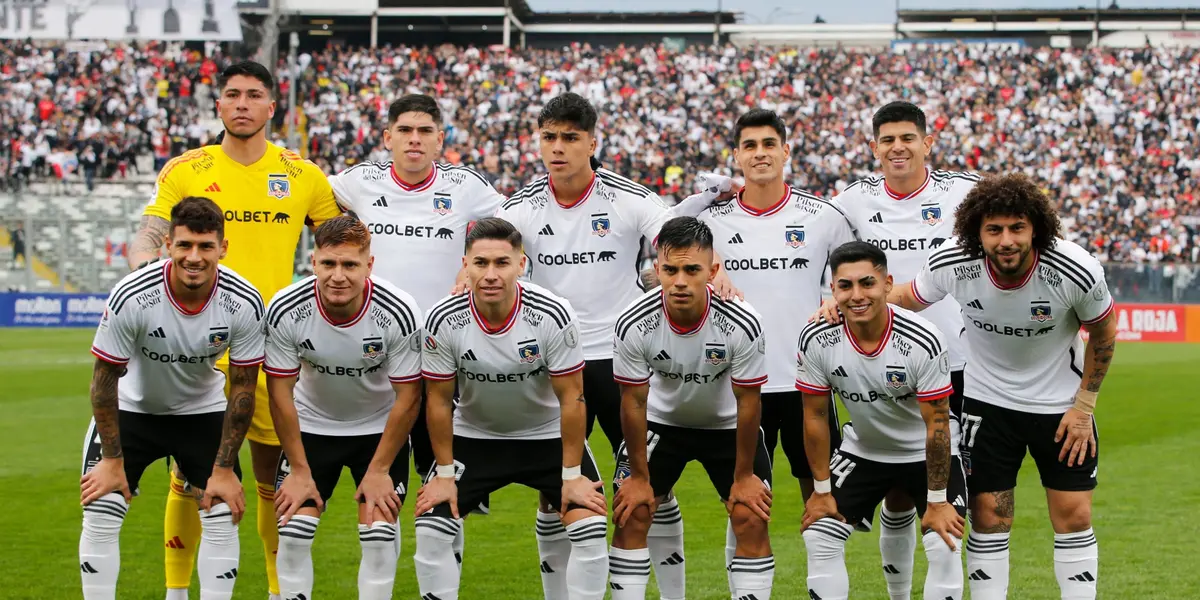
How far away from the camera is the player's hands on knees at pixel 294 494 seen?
18.1ft

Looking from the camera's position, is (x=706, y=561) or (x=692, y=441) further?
(x=706, y=561)

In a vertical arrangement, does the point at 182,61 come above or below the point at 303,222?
above

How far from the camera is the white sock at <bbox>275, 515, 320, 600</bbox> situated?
550cm

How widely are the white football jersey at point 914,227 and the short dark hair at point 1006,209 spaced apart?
90cm

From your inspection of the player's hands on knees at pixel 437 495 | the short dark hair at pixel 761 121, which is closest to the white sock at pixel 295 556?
the player's hands on knees at pixel 437 495

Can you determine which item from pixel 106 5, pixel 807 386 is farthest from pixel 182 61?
pixel 807 386

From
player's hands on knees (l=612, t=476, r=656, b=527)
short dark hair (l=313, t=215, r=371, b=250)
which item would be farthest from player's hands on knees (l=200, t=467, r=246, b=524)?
player's hands on knees (l=612, t=476, r=656, b=527)

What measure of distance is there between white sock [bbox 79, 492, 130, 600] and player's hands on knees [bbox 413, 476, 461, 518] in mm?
1347

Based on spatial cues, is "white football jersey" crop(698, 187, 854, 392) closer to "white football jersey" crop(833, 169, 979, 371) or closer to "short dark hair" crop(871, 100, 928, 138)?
"white football jersey" crop(833, 169, 979, 371)

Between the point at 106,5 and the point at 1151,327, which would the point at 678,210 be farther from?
the point at 106,5

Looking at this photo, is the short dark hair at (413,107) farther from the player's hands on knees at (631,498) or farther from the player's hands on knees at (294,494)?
the player's hands on knees at (631,498)

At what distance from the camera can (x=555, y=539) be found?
610cm

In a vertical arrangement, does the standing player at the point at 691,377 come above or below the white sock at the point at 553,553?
above

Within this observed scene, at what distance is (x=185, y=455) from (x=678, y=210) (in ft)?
8.98
